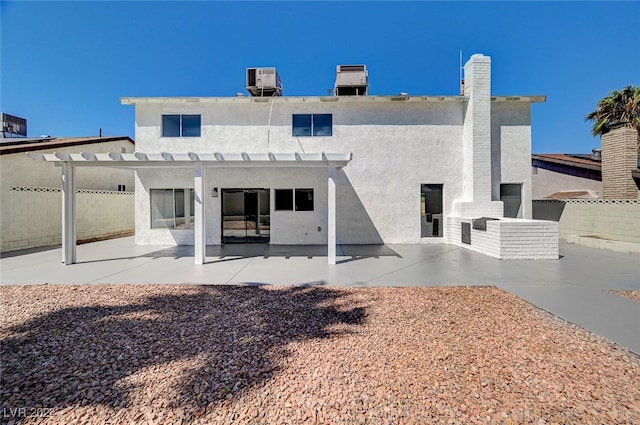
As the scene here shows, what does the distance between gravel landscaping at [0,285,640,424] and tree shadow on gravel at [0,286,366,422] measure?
0.02 m

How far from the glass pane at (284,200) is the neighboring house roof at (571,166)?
48.8ft

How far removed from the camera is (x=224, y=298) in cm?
550

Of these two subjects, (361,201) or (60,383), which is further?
(361,201)

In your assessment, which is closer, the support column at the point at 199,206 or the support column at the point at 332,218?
the support column at the point at 332,218

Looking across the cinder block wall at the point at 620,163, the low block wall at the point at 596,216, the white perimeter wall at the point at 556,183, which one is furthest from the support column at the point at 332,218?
the white perimeter wall at the point at 556,183

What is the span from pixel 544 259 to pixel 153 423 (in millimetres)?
10254

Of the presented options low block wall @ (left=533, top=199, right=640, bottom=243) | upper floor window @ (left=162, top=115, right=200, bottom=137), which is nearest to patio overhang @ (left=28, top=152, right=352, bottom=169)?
upper floor window @ (left=162, top=115, right=200, bottom=137)

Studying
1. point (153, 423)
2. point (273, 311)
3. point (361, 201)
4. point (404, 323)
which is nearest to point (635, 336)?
point (404, 323)

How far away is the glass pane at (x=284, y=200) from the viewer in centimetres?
1212

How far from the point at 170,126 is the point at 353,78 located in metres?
7.98

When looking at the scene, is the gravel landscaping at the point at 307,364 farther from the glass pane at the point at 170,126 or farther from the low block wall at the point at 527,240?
the glass pane at the point at 170,126

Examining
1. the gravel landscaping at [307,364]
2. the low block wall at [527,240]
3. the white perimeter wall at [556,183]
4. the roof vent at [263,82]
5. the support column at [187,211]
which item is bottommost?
the gravel landscaping at [307,364]

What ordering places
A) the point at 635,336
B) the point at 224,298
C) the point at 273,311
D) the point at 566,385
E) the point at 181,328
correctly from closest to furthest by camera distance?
the point at 566,385 < the point at 635,336 < the point at 181,328 < the point at 273,311 < the point at 224,298

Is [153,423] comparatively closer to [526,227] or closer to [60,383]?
[60,383]
